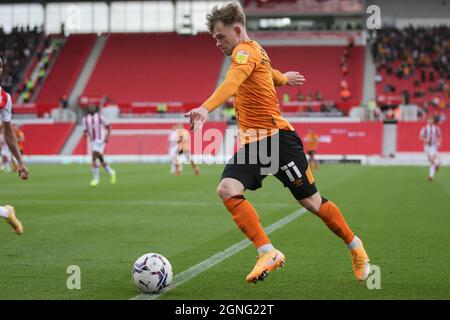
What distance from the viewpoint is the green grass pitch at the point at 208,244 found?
6.96 m

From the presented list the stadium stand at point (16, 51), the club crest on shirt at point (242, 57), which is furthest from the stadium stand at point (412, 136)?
the club crest on shirt at point (242, 57)

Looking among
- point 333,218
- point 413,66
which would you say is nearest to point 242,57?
point 333,218

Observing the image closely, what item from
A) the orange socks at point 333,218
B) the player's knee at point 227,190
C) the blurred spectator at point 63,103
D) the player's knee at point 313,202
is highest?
the player's knee at point 227,190

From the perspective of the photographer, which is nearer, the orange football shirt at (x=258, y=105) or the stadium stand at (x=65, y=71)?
the orange football shirt at (x=258, y=105)

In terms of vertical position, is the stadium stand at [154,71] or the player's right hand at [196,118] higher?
the player's right hand at [196,118]

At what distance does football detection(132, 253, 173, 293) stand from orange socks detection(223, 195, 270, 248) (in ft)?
2.53

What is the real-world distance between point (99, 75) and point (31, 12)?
40.8 ft

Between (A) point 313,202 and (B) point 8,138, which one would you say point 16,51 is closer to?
(B) point 8,138

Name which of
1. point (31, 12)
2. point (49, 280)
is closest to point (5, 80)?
point (31, 12)

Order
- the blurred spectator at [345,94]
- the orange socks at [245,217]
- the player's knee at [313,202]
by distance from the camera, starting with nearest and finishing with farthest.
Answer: the orange socks at [245,217], the player's knee at [313,202], the blurred spectator at [345,94]

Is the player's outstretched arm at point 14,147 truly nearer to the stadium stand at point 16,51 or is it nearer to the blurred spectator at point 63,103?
the blurred spectator at point 63,103

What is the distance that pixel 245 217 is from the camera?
6938 millimetres

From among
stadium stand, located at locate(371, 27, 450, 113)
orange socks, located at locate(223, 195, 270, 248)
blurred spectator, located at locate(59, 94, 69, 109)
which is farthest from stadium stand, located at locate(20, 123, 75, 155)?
orange socks, located at locate(223, 195, 270, 248)
